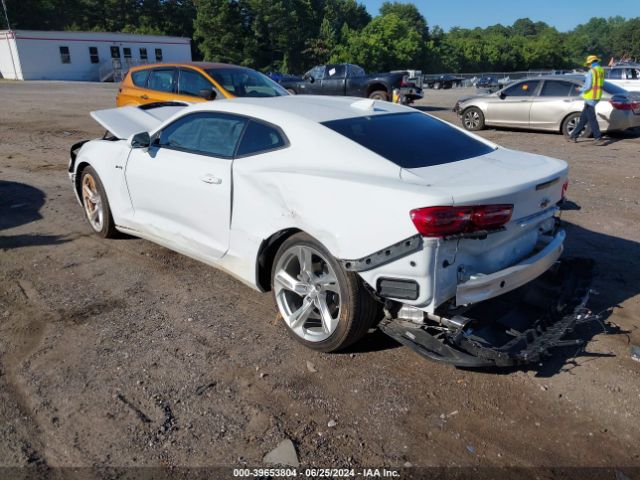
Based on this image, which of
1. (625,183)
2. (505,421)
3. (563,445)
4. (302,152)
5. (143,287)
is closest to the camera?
(563,445)

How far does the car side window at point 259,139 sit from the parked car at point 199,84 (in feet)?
17.8

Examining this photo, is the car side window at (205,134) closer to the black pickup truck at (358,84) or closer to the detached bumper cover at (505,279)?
the detached bumper cover at (505,279)

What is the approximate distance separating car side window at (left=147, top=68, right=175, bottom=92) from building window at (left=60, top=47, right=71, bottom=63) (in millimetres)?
41724

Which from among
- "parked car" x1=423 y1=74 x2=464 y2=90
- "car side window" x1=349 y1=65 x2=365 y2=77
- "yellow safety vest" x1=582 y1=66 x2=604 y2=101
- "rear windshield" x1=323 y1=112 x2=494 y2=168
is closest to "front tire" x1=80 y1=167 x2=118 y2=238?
"rear windshield" x1=323 y1=112 x2=494 y2=168

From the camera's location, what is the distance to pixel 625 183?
7840 mm

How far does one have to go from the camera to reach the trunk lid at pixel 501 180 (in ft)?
9.14

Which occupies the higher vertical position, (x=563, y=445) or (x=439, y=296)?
(x=439, y=296)

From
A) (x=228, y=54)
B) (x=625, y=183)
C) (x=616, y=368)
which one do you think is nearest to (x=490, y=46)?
(x=228, y=54)

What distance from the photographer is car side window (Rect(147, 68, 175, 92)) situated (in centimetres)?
973

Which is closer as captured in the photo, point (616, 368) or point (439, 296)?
point (439, 296)

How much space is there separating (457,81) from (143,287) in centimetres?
4542

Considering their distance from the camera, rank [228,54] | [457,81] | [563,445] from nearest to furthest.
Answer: [563,445] → [457,81] → [228,54]

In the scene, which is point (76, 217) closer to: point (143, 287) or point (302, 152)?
point (143, 287)

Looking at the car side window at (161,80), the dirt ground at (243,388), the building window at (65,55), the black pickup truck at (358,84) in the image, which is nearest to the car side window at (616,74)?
the black pickup truck at (358,84)
